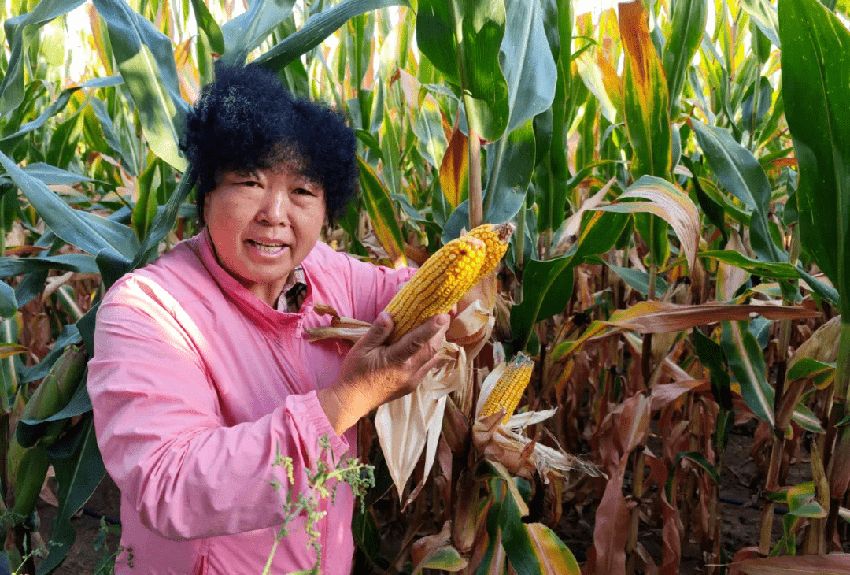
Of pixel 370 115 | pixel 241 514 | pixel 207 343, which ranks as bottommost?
pixel 241 514

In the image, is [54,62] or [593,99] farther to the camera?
[54,62]

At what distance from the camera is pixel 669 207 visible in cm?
137

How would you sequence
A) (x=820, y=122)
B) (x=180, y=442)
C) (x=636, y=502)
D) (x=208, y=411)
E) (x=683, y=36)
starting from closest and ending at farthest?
(x=180, y=442) < (x=208, y=411) < (x=820, y=122) < (x=683, y=36) < (x=636, y=502)

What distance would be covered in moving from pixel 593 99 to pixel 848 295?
1347mm

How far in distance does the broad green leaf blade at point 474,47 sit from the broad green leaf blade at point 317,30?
174 millimetres

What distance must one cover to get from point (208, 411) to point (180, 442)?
0.12 metres

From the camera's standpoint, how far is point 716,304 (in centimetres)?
147

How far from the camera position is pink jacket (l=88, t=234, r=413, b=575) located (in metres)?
0.94

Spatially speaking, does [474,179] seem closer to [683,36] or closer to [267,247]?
[267,247]

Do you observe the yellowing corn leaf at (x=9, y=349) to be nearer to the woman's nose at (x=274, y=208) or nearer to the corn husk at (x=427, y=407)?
the woman's nose at (x=274, y=208)

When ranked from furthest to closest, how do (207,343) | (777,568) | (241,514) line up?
1. (777,568)
2. (207,343)
3. (241,514)

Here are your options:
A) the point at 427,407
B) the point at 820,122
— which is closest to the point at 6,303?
the point at 427,407

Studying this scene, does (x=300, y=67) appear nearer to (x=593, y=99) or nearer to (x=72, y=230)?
(x=72, y=230)

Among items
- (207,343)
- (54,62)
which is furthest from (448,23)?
(54,62)
